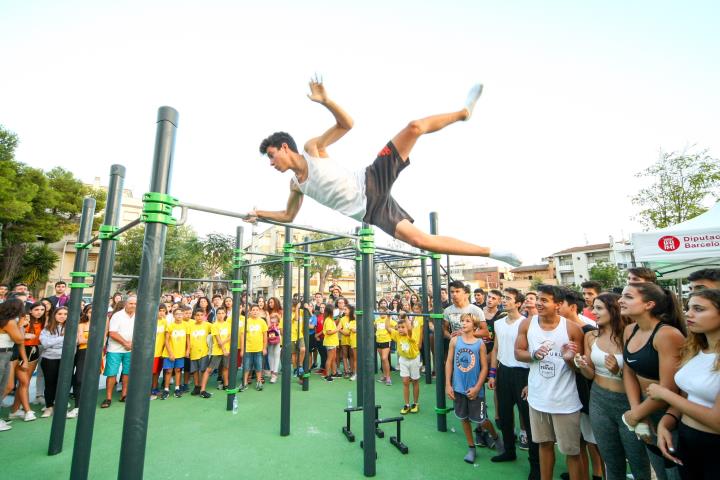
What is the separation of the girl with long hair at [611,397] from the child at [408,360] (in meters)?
2.70

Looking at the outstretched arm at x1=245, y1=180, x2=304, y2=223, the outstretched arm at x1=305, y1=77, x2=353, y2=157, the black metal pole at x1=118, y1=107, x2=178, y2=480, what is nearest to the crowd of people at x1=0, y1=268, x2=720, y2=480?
the black metal pole at x1=118, y1=107, x2=178, y2=480

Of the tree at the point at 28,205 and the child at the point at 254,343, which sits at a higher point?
the tree at the point at 28,205

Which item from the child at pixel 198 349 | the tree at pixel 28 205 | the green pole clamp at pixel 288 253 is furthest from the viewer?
the tree at pixel 28 205

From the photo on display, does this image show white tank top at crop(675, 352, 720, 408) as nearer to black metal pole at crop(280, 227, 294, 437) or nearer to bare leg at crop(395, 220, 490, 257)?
bare leg at crop(395, 220, 490, 257)

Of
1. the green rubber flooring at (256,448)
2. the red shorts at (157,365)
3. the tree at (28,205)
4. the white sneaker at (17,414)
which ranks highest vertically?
the tree at (28,205)

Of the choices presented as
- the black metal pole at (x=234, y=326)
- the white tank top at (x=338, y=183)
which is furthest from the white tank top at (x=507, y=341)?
the black metal pole at (x=234, y=326)

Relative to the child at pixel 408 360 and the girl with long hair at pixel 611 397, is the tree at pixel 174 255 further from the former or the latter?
the girl with long hair at pixel 611 397

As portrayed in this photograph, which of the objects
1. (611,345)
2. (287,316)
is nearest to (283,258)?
(287,316)

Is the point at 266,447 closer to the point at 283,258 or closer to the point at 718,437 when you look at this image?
the point at 283,258

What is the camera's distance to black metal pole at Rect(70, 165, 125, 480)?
3031mm

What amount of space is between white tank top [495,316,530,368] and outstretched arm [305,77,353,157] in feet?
9.27

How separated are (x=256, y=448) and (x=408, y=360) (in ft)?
7.93

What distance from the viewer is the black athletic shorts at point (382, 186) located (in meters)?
2.70

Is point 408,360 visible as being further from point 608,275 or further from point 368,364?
point 608,275
